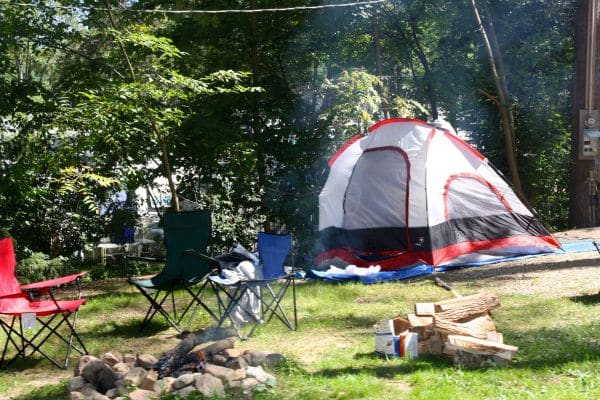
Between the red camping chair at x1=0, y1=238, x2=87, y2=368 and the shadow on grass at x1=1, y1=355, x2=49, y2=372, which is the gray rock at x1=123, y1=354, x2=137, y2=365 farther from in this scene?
the shadow on grass at x1=1, y1=355, x2=49, y2=372

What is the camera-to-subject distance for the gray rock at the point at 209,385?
3.82m

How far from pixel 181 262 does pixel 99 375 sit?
1.71m

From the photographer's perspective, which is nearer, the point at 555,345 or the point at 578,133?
the point at 555,345

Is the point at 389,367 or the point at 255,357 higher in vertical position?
the point at 255,357

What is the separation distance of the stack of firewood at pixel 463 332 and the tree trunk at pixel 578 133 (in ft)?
20.3

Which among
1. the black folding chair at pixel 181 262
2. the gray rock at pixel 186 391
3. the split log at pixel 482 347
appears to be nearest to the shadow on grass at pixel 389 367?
the split log at pixel 482 347

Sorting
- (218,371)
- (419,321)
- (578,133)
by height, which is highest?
(578,133)

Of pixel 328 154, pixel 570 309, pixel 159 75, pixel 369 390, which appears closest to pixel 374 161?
pixel 328 154

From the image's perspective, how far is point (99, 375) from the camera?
13.5ft

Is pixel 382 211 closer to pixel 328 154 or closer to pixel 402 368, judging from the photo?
pixel 328 154

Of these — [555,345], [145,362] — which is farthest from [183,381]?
[555,345]

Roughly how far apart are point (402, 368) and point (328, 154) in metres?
6.06

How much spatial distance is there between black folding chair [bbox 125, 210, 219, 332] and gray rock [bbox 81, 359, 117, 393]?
140 cm

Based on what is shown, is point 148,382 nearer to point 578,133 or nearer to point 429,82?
point 578,133
